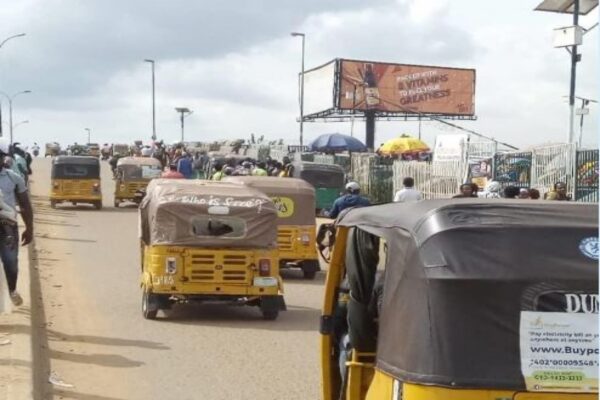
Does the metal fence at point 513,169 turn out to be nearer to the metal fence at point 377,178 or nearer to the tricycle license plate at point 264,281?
the metal fence at point 377,178

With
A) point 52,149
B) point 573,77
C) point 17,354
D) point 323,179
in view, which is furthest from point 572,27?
point 52,149

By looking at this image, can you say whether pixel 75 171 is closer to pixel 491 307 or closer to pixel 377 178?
pixel 377 178

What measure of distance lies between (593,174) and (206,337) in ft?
36.8

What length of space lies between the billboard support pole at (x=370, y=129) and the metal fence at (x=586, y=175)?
4125 cm

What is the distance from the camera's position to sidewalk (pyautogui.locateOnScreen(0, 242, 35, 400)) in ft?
22.8

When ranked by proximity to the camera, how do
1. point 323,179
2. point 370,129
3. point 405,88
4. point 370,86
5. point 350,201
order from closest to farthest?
point 350,201 < point 323,179 < point 370,86 < point 370,129 < point 405,88

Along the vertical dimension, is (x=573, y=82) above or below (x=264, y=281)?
above

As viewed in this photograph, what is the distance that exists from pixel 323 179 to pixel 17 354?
2248 centimetres

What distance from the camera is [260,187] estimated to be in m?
16.2

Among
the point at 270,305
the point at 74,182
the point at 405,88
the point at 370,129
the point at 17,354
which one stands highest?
the point at 405,88

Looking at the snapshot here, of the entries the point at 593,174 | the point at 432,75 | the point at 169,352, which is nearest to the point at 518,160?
the point at 593,174

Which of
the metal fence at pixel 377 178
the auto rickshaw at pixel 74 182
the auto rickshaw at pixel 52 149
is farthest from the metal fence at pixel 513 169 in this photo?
the auto rickshaw at pixel 52 149

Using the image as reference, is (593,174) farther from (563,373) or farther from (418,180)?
(563,373)

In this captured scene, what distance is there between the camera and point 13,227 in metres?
9.70
